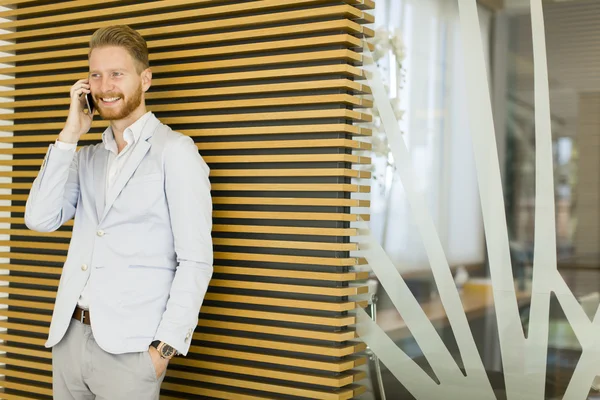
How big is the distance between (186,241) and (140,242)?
0.70ft

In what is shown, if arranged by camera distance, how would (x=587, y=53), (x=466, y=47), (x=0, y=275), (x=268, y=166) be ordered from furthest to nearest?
(x=0, y=275) → (x=268, y=166) → (x=466, y=47) → (x=587, y=53)

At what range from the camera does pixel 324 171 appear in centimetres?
281

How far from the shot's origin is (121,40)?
9.30 ft

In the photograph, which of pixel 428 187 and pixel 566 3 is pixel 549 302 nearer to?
pixel 428 187

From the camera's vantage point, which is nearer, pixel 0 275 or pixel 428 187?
pixel 428 187

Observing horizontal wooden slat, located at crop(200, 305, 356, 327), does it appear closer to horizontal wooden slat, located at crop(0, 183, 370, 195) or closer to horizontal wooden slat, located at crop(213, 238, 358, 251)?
horizontal wooden slat, located at crop(213, 238, 358, 251)

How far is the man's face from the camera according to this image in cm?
282

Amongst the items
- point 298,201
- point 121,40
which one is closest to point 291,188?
point 298,201

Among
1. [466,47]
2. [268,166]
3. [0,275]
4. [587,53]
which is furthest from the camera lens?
[0,275]

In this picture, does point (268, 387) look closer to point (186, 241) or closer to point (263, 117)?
point (186, 241)

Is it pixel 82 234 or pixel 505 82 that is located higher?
pixel 505 82

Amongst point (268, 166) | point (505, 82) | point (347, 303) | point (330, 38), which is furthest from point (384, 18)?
point (347, 303)

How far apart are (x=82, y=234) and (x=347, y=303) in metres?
1.03

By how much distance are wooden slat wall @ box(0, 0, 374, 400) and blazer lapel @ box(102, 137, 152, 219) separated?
14.7 inches
